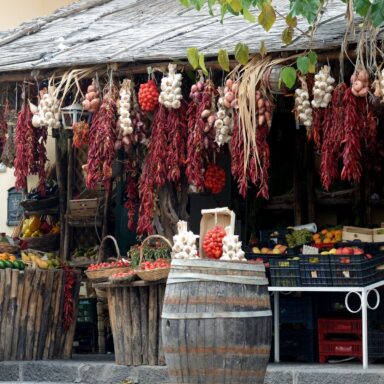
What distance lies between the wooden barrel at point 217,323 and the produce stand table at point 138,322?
5.99 feet

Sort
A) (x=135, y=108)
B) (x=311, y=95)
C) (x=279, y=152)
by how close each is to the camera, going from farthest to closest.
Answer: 1. (x=279, y=152)
2. (x=135, y=108)
3. (x=311, y=95)

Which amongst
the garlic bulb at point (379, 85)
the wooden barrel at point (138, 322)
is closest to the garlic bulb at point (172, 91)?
the wooden barrel at point (138, 322)

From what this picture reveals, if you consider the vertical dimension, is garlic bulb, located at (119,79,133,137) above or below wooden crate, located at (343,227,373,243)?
above

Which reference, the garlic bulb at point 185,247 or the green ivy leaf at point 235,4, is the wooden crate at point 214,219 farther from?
the green ivy leaf at point 235,4

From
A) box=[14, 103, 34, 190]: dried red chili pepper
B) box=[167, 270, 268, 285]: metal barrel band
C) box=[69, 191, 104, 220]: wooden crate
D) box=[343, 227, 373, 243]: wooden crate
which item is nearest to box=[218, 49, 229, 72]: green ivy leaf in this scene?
box=[167, 270, 268, 285]: metal barrel band

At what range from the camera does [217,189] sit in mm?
13086

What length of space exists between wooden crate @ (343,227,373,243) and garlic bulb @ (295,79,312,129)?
1972mm

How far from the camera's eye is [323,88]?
1156 cm

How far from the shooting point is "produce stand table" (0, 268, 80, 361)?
44.2ft

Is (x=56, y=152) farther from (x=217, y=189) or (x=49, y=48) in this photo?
(x=217, y=189)

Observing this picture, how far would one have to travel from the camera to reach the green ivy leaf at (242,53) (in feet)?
37.6

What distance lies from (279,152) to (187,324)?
4604 mm

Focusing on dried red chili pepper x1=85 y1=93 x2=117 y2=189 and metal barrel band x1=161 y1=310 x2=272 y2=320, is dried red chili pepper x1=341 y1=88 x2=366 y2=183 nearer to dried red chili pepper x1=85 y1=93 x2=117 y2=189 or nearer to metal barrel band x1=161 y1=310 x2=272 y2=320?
metal barrel band x1=161 y1=310 x2=272 y2=320

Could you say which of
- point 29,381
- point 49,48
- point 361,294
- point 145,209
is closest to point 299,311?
point 361,294
